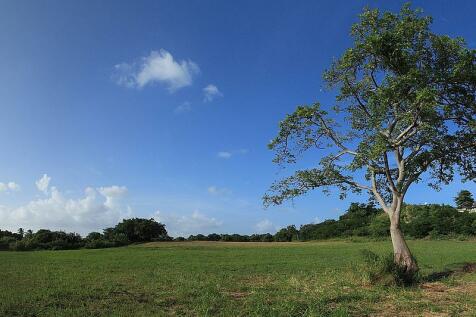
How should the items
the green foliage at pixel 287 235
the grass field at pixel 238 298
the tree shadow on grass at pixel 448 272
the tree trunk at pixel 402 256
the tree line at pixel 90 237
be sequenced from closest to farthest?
the grass field at pixel 238 298
the tree trunk at pixel 402 256
the tree shadow on grass at pixel 448 272
the tree line at pixel 90 237
the green foliage at pixel 287 235

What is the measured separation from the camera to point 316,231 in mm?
123250

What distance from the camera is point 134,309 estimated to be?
13805mm

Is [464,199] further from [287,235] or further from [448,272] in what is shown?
[448,272]

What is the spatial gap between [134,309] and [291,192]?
38.6 ft

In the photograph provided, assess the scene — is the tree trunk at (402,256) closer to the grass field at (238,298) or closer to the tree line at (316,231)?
the grass field at (238,298)

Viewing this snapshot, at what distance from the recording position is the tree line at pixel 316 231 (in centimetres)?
9288

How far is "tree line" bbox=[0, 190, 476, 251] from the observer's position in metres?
92.9

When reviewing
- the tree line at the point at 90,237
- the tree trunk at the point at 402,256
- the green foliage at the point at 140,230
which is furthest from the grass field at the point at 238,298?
the green foliage at the point at 140,230

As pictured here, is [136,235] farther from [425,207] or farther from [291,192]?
[291,192]

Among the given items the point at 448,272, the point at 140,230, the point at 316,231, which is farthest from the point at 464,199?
the point at 448,272

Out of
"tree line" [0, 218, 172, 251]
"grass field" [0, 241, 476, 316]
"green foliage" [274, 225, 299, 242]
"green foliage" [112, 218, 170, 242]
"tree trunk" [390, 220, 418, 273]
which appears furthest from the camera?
"green foliage" [274, 225, 299, 242]

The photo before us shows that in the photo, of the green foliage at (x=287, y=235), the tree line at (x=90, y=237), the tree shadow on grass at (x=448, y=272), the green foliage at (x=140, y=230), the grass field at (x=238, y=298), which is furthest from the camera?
the green foliage at (x=287, y=235)

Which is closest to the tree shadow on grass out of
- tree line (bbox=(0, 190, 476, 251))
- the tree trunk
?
the tree trunk

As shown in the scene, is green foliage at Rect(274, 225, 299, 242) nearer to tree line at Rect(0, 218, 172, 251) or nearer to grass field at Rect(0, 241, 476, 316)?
tree line at Rect(0, 218, 172, 251)
